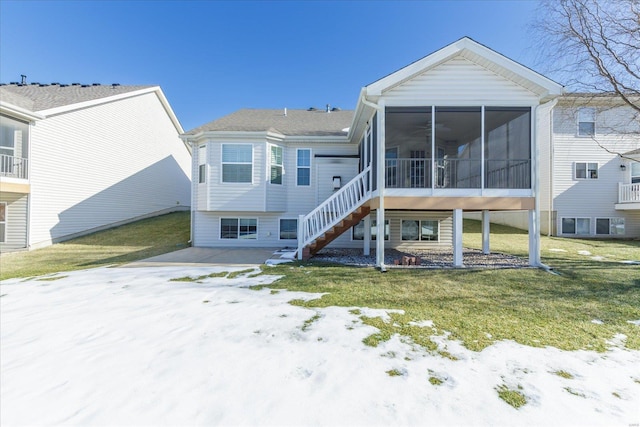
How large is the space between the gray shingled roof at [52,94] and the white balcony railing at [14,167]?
2.15 m

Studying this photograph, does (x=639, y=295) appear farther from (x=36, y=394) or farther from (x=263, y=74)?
(x=263, y=74)

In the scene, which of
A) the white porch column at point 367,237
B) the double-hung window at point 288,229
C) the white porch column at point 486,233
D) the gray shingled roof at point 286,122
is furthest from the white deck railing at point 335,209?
the white porch column at point 486,233

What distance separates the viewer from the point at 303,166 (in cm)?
1180

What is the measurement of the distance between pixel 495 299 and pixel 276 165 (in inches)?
354

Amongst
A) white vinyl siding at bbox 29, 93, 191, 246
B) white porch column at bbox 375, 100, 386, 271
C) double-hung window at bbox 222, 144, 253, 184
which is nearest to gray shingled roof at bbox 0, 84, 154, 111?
white vinyl siding at bbox 29, 93, 191, 246

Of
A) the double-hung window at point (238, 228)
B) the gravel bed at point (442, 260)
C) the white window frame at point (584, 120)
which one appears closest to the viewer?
the gravel bed at point (442, 260)

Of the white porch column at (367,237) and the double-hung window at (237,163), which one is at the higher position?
the double-hung window at (237,163)

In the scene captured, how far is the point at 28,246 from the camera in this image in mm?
10805

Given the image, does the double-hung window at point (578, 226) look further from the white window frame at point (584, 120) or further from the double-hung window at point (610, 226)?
the white window frame at point (584, 120)

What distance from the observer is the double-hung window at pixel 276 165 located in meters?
11.2

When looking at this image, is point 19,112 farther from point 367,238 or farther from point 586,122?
point 586,122

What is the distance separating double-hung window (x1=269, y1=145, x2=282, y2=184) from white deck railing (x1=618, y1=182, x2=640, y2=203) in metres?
18.1

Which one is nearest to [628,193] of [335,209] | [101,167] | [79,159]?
[335,209]

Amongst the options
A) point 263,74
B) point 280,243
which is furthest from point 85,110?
point 280,243
